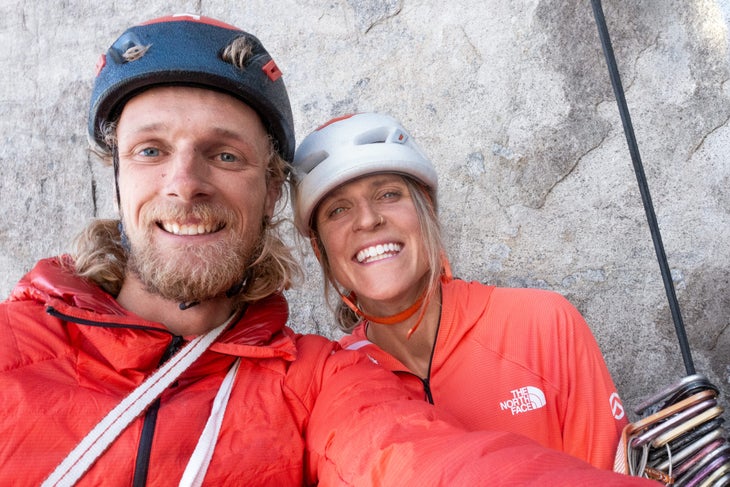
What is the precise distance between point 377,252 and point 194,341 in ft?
2.84

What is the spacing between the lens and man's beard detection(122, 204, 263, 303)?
1854mm

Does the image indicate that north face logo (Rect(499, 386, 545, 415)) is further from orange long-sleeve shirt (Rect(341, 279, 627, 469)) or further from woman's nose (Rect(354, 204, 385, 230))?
woman's nose (Rect(354, 204, 385, 230))

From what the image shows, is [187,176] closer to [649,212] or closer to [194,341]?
[194,341]

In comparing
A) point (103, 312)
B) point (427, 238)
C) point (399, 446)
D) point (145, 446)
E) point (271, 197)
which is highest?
point (271, 197)

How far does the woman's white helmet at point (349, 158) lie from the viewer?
92.5 inches

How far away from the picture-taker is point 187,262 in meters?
1.87

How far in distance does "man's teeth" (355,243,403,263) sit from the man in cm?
32

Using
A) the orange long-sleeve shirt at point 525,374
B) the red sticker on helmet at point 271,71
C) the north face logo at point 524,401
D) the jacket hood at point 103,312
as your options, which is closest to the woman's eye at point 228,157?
the red sticker on helmet at point 271,71

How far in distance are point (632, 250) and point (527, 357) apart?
1.30 metres

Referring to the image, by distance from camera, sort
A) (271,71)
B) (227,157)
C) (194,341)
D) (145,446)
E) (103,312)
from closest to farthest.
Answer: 1. (145,446)
2. (103,312)
3. (194,341)
4. (227,157)
5. (271,71)

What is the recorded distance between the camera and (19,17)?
399cm

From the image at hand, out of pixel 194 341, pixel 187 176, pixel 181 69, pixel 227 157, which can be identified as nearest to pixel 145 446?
pixel 194 341

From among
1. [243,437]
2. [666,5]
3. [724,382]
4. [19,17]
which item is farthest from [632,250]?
[19,17]

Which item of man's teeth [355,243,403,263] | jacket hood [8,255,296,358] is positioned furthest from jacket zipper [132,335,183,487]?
man's teeth [355,243,403,263]
